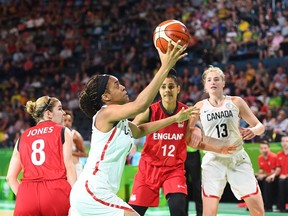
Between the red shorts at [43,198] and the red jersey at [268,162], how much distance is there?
654 centimetres

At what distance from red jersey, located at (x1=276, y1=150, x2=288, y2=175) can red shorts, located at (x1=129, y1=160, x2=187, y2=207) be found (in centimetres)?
491

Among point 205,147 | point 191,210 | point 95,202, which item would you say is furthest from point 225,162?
point 191,210

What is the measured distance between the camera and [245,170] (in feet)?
22.8

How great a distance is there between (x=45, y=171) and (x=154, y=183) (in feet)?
4.83

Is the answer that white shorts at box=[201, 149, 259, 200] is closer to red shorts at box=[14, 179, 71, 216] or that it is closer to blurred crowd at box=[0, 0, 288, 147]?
red shorts at box=[14, 179, 71, 216]

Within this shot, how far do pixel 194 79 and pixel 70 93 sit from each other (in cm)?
483

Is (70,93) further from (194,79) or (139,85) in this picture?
(194,79)

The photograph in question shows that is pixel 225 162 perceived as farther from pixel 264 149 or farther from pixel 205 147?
pixel 264 149

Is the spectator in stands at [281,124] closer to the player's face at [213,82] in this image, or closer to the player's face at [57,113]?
the player's face at [213,82]

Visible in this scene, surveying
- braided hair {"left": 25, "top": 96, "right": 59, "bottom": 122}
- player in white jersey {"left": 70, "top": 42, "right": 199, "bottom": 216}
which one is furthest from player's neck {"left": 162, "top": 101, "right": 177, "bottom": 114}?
player in white jersey {"left": 70, "top": 42, "right": 199, "bottom": 216}

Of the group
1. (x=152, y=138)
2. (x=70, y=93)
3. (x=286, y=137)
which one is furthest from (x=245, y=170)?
(x=70, y=93)

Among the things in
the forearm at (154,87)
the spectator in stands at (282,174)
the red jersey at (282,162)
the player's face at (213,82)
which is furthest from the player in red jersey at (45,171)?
the red jersey at (282,162)

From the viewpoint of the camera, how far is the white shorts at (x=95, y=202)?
4.80 meters

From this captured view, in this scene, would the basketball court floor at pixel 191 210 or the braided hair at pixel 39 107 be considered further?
the basketball court floor at pixel 191 210
